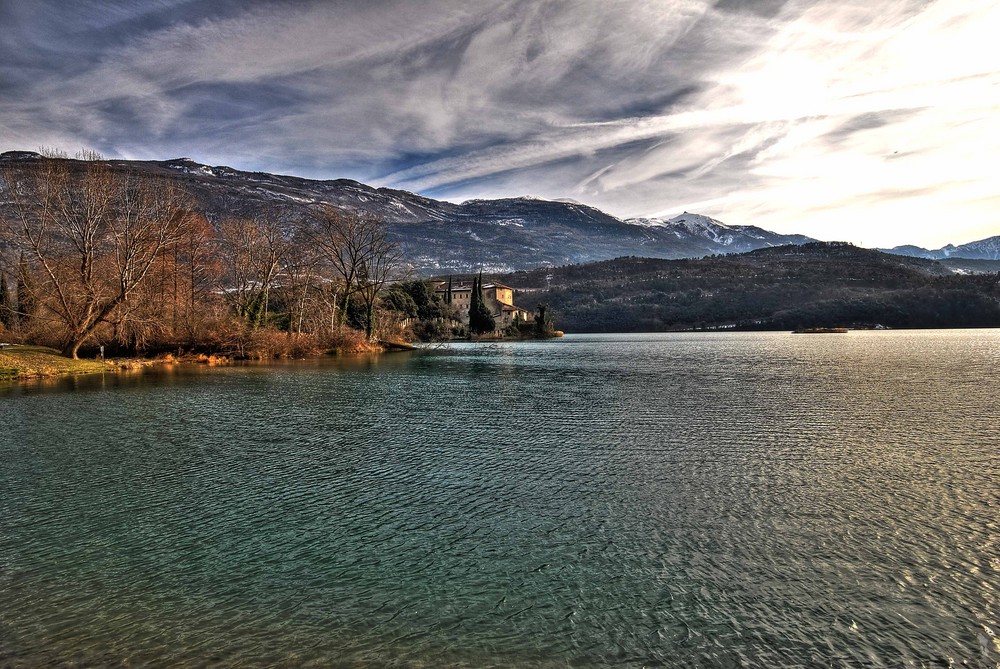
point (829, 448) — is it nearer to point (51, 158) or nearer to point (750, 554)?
point (750, 554)

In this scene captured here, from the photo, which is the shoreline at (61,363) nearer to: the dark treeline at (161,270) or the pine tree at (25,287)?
the dark treeline at (161,270)

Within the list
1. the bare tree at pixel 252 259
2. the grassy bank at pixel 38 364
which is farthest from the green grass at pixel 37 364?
the bare tree at pixel 252 259

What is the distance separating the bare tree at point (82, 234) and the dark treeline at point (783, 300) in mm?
139145

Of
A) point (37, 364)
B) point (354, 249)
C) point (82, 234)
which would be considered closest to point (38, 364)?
point (37, 364)

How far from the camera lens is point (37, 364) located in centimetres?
3130

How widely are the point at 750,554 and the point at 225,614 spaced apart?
6581mm

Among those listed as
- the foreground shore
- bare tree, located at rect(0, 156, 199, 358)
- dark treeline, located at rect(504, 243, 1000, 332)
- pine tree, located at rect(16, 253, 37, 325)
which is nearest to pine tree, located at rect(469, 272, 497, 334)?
bare tree, located at rect(0, 156, 199, 358)

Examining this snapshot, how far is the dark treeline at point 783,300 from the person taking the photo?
144 m

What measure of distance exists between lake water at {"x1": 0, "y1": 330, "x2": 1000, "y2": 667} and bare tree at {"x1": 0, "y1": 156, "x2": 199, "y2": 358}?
21907mm

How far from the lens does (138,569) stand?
22.6 feet

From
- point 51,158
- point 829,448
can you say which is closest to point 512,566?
point 829,448

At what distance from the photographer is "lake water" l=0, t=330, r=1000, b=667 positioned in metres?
5.26

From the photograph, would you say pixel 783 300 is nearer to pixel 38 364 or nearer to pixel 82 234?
pixel 82 234

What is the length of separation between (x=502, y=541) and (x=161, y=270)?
44.8 m
